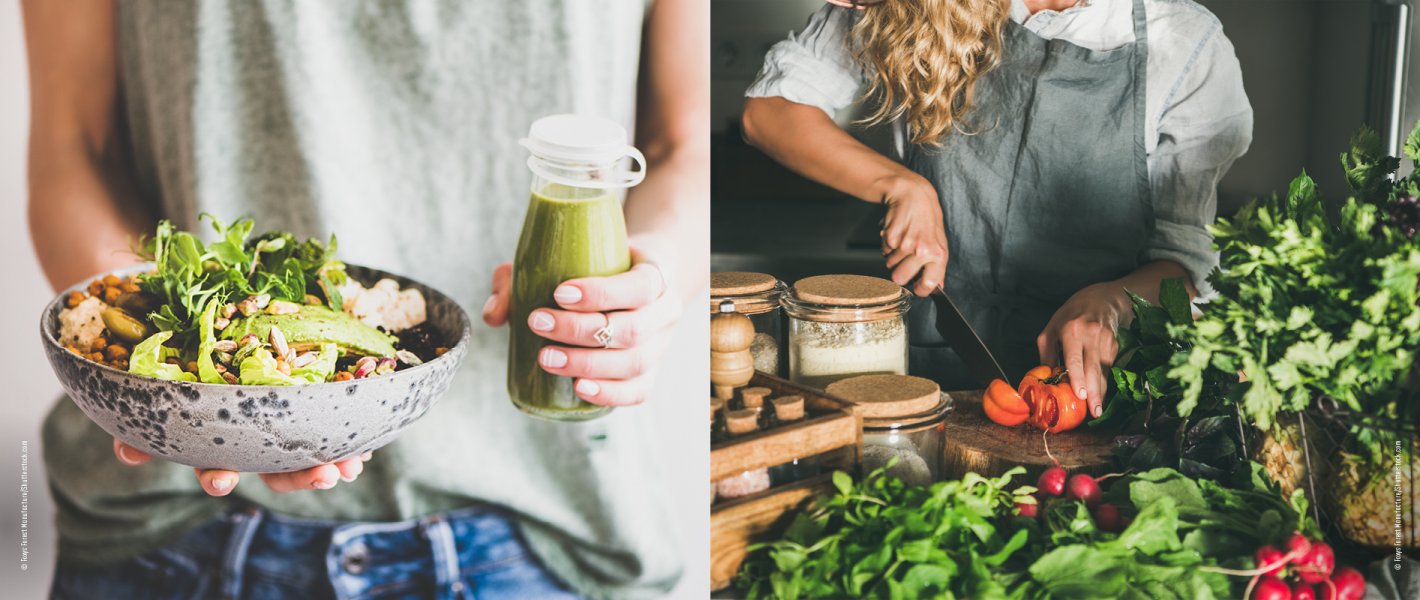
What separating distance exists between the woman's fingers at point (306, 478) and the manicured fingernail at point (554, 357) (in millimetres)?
260

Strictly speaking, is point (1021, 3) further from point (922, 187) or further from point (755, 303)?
point (755, 303)

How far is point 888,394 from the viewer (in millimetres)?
1080

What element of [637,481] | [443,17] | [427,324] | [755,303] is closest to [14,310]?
[427,324]

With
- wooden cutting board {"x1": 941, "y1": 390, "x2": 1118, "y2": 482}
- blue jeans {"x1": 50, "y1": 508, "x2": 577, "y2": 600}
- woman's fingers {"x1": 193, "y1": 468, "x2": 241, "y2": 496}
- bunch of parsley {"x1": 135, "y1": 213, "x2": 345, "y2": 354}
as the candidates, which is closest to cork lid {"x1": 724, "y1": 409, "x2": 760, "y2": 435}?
wooden cutting board {"x1": 941, "y1": 390, "x2": 1118, "y2": 482}

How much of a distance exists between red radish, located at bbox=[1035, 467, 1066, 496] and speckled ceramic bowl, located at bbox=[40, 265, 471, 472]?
2.04ft

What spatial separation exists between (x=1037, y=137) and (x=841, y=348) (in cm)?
35

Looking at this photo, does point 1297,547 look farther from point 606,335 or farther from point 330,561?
point 330,561

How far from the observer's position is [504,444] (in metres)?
1.19

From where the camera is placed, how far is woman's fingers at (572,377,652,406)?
1104 mm

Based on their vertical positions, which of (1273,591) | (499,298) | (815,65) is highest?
(815,65)

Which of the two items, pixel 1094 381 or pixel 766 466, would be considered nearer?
pixel 766 466

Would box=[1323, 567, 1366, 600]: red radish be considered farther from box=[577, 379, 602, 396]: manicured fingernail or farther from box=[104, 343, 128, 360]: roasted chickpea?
box=[104, 343, 128, 360]: roasted chickpea

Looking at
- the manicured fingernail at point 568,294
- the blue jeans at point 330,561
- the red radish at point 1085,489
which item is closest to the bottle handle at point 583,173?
the manicured fingernail at point 568,294

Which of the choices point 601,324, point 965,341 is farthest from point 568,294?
point 965,341
